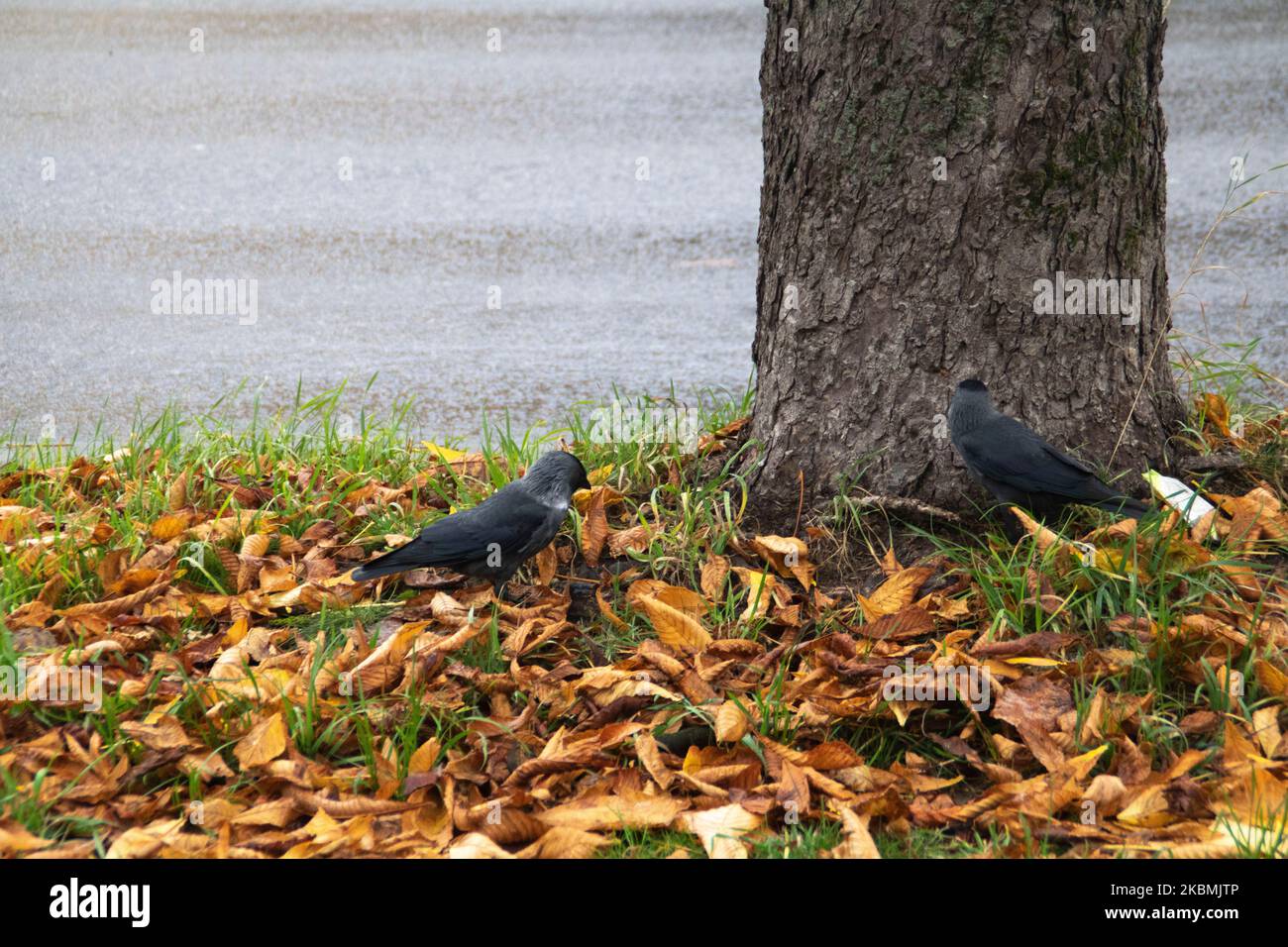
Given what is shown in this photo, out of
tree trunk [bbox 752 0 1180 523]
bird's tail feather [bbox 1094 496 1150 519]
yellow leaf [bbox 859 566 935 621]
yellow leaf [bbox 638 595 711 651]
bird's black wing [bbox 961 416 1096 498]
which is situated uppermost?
tree trunk [bbox 752 0 1180 523]

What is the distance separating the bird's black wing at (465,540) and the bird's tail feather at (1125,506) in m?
1.71

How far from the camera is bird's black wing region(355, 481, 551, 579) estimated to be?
11.6 feet

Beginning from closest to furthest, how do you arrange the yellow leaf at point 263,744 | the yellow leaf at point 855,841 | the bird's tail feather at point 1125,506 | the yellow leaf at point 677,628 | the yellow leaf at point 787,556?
the yellow leaf at point 855,841 < the yellow leaf at point 263,744 < the yellow leaf at point 677,628 < the bird's tail feather at point 1125,506 < the yellow leaf at point 787,556

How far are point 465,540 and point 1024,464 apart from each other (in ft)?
5.56

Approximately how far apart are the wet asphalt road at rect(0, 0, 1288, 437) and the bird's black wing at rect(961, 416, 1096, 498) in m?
2.27

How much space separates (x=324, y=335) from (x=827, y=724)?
410 cm

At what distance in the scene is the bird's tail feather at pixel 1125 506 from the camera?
11.4ft

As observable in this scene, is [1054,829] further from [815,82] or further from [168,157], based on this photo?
[168,157]

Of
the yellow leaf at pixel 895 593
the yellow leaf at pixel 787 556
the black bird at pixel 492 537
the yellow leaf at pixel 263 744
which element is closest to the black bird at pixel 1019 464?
the yellow leaf at pixel 895 593

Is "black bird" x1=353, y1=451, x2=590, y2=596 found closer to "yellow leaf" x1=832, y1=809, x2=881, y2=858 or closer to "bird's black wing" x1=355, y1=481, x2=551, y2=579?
"bird's black wing" x1=355, y1=481, x2=551, y2=579

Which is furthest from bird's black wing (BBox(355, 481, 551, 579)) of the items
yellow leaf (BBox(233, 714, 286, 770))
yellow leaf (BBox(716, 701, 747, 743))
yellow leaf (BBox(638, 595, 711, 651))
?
yellow leaf (BBox(716, 701, 747, 743))

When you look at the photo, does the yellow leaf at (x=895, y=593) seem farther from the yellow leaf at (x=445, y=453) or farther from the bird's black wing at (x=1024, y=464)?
the yellow leaf at (x=445, y=453)

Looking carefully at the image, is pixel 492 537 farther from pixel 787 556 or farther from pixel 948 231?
pixel 948 231
